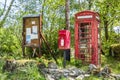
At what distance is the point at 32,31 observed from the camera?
356 inches

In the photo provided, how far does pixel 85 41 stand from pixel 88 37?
7.5 inches

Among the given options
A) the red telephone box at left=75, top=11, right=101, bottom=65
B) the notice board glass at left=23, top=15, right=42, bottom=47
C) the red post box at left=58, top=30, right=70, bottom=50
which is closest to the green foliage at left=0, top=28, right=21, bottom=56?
the notice board glass at left=23, top=15, right=42, bottom=47

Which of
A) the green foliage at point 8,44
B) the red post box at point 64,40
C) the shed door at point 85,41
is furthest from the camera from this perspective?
the green foliage at point 8,44

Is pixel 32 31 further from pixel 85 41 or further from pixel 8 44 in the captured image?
pixel 8 44

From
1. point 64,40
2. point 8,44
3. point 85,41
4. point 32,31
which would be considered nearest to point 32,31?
point 32,31

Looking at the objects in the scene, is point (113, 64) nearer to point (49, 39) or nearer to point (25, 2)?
point (49, 39)

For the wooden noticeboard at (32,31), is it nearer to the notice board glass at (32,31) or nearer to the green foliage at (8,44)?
the notice board glass at (32,31)

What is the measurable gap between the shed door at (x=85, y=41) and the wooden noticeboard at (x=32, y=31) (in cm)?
157

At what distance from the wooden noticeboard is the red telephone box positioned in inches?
56.2

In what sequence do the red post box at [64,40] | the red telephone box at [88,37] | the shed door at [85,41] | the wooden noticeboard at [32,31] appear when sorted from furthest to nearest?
the shed door at [85,41], the red telephone box at [88,37], the wooden noticeboard at [32,31], the red post box at [64,40]

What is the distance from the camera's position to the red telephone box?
364 inches

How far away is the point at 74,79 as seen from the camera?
24.6ft

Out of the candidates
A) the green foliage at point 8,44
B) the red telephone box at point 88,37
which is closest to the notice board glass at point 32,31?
the red telephone box at point 88,37

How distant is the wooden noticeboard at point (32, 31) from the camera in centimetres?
882
